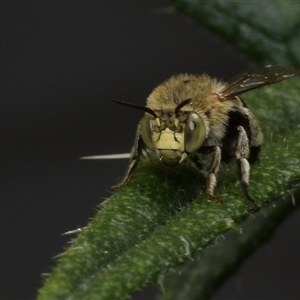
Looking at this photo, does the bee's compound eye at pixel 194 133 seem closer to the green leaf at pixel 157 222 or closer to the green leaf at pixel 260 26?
the green leaf at pixel 157 222

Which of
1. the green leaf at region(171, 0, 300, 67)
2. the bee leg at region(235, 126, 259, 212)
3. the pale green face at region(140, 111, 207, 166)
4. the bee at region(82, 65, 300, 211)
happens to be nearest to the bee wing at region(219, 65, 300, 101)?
the bee at region(82, 65, 300, 211)

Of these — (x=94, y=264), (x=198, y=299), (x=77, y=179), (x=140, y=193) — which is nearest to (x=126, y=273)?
(x=94, y=264)

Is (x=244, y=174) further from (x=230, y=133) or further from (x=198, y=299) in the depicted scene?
(x=198, y=299)

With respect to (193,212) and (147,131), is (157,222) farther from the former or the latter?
(147,131)

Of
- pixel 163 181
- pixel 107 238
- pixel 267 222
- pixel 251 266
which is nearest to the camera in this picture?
pixel 107 238

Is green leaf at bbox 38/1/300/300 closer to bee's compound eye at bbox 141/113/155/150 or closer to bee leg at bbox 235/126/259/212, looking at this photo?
bee leg at bbox 235/126/259/212

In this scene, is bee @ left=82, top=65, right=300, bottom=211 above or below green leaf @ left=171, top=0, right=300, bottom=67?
below

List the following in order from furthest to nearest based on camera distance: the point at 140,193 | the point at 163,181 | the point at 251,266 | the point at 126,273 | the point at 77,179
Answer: the point at 77,179
the point at 251,266
the point at 163,181
the point at 140,193
the point at 126,273
